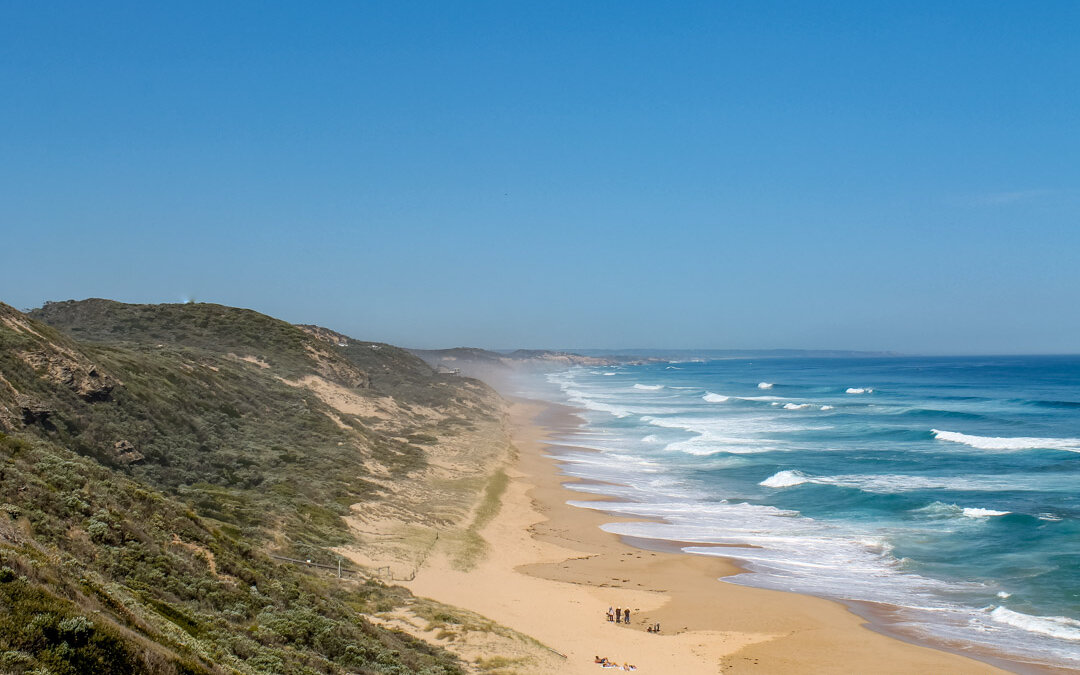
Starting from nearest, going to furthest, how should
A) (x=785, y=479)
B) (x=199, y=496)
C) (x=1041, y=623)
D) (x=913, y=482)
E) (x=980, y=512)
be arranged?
(x=1041, y=623) → (x=199, y=496) → (x=980, y=512) → (x=913, y=482) → (x=785, y=479)

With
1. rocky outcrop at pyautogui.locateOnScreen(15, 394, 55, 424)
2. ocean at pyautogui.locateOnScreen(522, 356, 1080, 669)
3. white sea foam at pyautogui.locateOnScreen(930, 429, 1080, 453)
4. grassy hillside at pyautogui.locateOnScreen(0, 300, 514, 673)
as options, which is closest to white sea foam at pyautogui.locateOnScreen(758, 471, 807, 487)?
ocean at pyautogui.locateOnScreen(522, 356, 1080, 669)

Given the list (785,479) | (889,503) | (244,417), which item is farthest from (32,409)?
(889,503)

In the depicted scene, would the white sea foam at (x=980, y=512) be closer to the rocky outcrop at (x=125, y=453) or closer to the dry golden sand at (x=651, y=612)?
the dry golden sand at (x=651, y=612)

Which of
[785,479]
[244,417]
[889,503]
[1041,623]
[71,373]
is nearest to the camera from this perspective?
[1041,623]

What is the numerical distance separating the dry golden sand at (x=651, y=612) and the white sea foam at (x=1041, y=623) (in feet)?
10.0

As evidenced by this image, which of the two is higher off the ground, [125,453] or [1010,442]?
[125,453]

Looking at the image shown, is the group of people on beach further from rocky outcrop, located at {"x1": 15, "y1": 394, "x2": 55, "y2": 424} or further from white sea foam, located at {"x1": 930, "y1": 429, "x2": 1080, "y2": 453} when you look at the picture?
white sea foam, located at {"x1": 930, "y1": 429, "x2": 1080, "y2": 453}

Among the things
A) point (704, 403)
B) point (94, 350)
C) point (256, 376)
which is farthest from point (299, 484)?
point (704, 403)

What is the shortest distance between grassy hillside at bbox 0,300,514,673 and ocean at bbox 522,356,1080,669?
8924 mm

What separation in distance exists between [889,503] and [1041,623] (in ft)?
41.7

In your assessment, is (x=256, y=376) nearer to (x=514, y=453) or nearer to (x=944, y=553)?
(x=514, y=453)

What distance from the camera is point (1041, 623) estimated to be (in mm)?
17797

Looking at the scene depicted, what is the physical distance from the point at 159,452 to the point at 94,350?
8917mm

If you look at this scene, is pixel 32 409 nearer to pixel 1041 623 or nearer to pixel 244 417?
pixel 244 417
